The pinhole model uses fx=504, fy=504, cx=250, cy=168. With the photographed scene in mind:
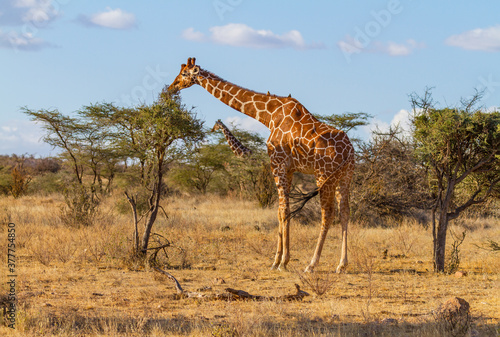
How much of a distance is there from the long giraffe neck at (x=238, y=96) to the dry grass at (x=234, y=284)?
9.49ft

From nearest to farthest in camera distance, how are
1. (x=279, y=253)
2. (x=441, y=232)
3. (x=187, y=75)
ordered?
1. (x=441, y=232)
2. (x=279, y=253)
3. (x=187, y=75)

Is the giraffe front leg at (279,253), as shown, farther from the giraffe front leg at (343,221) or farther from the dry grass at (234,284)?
the giraffe front leg at (343,221)

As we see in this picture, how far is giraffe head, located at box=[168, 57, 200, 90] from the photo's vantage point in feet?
32.8

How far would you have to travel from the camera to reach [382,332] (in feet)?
16.8

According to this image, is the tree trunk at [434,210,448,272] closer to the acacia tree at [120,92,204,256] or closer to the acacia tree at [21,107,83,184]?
the acacia tree at [120,92,204,256]

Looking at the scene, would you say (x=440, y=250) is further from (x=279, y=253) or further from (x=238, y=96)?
(x=238, y=96)

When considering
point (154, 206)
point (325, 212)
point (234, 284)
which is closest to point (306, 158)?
point (325, 212)

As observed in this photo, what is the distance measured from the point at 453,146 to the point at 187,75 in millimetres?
5149

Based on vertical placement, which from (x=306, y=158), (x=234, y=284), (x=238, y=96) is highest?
(x=238, y=96)

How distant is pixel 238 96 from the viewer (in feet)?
32.5

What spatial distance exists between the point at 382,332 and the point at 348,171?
424cm

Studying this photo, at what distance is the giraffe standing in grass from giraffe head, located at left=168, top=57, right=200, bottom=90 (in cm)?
163

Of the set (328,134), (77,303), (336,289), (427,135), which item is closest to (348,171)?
(328,134)

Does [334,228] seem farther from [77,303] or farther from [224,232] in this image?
[77,303]
